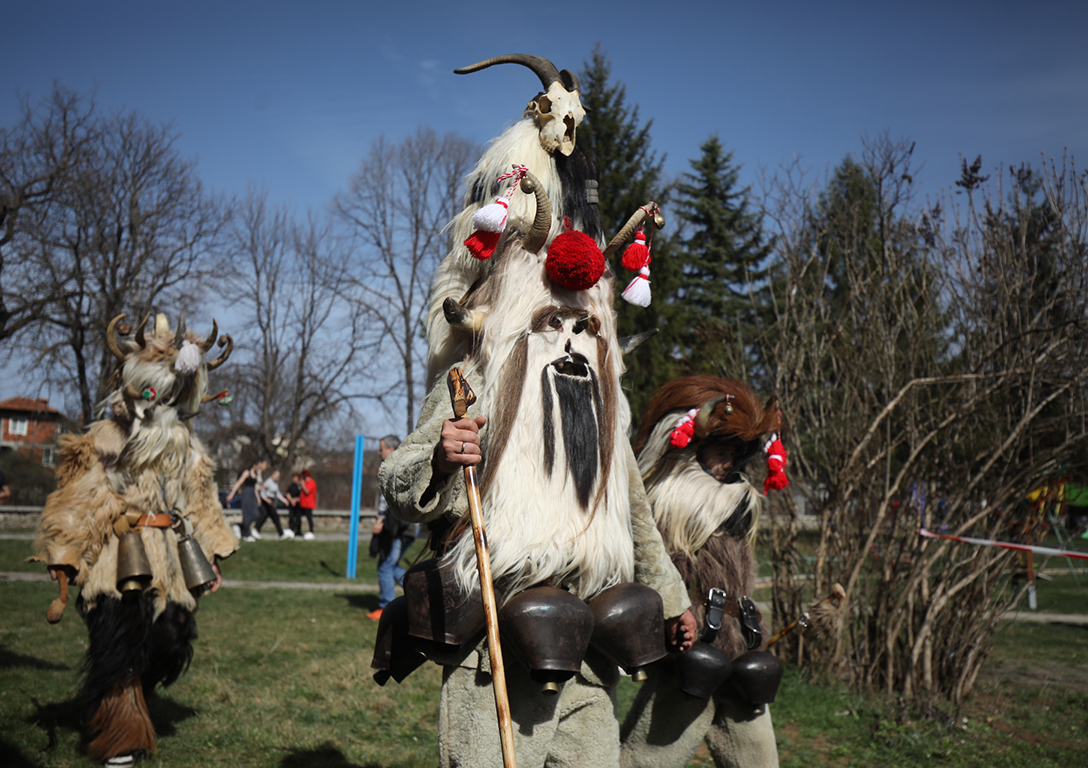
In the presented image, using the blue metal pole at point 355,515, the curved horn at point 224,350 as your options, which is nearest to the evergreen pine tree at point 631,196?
the blue metal pole at point 355,515

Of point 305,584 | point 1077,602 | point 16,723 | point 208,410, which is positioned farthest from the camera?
point 208,410

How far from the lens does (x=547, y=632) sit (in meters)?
2.09

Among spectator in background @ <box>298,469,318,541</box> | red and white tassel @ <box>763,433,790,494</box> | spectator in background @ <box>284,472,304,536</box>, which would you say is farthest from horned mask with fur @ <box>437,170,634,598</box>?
spectator in background @ <box>284,472,304,536</box>

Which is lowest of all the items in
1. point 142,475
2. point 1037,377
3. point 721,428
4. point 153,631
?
point 153,631

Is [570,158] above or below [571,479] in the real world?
above

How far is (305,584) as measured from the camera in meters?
11.1

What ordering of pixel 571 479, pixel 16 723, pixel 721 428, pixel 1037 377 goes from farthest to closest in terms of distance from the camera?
pixel 1037 377 → pixel 16 723 → pixel 721 428 → pixel 571 479

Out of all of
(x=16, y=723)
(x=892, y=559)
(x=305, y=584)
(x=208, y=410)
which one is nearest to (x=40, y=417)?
(x=208, y=410)

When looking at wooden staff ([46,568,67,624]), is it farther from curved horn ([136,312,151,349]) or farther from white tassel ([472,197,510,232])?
white tassel ([472,197,510,232])

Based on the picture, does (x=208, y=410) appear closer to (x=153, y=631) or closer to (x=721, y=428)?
(x=153, y=631)

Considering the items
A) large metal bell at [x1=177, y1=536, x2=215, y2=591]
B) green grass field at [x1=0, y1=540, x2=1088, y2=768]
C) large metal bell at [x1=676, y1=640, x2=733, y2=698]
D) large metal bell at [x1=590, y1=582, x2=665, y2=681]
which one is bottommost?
green grass field at [x1=0, y1=540, x2=1088, y2=768]

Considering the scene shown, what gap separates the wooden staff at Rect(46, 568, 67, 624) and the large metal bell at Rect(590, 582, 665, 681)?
3054 mm

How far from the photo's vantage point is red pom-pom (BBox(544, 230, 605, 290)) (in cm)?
244

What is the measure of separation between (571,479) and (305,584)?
972 cm
